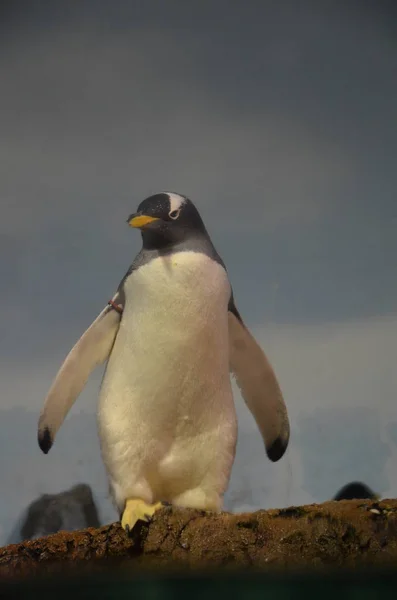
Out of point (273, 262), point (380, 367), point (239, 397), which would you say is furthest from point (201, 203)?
point (380, 367)

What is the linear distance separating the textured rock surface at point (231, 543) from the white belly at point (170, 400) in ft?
0.61

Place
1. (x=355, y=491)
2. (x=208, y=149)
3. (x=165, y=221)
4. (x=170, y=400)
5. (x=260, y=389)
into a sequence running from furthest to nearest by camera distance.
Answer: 1. (x=208, y=149)
2. (x=355, y=491)
3. (x=260, y=389)
4. (x=165, y=221)
5. (x=170, y=400)

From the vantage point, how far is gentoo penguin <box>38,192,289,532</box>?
1442 millimetres

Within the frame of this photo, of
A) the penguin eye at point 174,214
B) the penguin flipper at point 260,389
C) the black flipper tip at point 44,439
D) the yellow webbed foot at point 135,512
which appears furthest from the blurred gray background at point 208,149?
the yellow webbed foot at point 135,512

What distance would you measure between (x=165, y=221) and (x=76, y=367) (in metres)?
0.47

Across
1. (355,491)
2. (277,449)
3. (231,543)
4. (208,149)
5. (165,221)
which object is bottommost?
(231,543)

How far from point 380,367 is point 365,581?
1.10 meters

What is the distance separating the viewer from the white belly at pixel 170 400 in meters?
1.44

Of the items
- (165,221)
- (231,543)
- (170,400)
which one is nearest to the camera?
(231,543)

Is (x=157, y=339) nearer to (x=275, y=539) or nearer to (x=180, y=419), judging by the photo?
(x=180, y=419)

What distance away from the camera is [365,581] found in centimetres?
91

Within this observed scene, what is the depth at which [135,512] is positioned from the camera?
129 centimetres

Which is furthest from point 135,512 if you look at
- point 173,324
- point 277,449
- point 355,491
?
point 355,491

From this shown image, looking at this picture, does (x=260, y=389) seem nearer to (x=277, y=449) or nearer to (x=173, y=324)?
(x=277, y=449)
